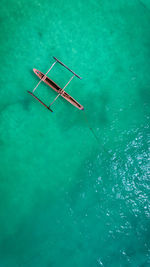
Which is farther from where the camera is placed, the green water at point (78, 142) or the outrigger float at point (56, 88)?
the green water at point (78, 142)

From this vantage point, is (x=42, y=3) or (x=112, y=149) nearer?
(x=42, y=3)

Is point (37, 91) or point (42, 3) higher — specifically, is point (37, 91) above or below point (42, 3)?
below

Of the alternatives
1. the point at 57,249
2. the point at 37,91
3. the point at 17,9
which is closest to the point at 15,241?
the point at 57,249

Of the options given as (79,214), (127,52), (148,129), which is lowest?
(79,214)

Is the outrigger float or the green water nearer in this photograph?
the outrigger float

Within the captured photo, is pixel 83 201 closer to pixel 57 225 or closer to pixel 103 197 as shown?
pixel 103 197

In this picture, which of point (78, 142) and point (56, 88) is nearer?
point (56, 88)

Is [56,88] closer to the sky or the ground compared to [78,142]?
closer to the sky
